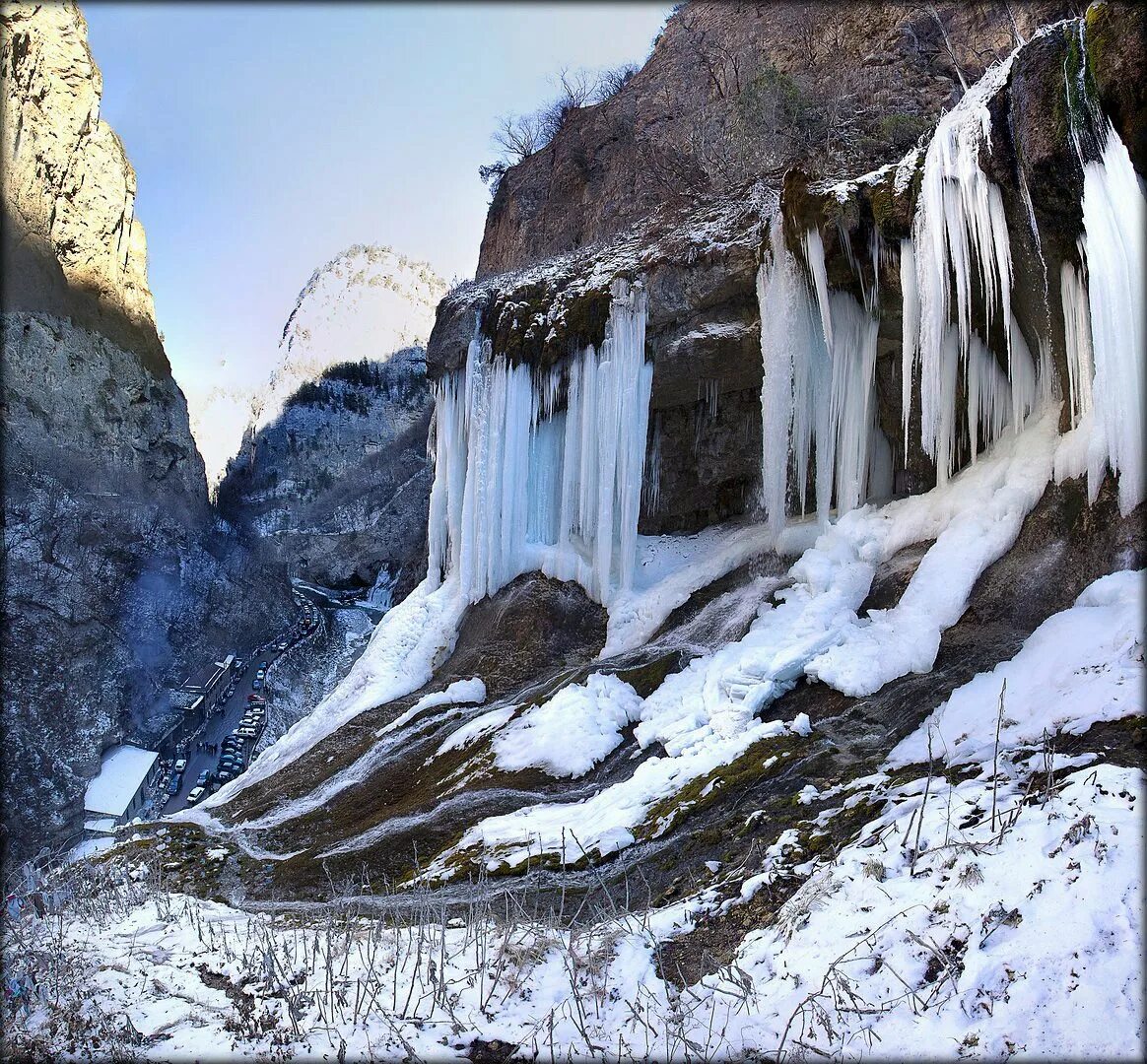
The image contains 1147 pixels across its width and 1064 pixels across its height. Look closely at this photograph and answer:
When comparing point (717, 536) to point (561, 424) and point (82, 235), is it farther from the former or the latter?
point (82, 235)

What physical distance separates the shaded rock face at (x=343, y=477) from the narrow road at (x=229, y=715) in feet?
18.4

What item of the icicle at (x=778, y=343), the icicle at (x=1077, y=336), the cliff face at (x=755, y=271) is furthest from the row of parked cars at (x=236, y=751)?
the icicle at (x=1077, y=336)

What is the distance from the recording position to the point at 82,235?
4125cm

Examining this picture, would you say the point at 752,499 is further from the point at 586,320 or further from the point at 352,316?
the point at 352,316

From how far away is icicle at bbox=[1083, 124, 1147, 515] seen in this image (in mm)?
6656

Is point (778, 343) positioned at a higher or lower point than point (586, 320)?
lower

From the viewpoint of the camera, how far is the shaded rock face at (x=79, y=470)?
3294 cm

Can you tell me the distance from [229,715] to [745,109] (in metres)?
33.2

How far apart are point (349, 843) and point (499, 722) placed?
248 cm

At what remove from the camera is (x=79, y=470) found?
38.6 meters

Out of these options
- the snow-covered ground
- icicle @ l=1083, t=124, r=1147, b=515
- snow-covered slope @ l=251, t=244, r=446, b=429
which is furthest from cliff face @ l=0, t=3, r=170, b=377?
icicle @ l=1083, t=124, r=1147, b=515

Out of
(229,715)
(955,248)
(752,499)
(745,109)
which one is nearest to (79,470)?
(229,715)

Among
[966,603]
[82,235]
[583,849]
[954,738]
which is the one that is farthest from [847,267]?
[82,235]

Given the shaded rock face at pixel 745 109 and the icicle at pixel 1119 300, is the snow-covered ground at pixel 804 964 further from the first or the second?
the shaded rock face at pixel 745 109
